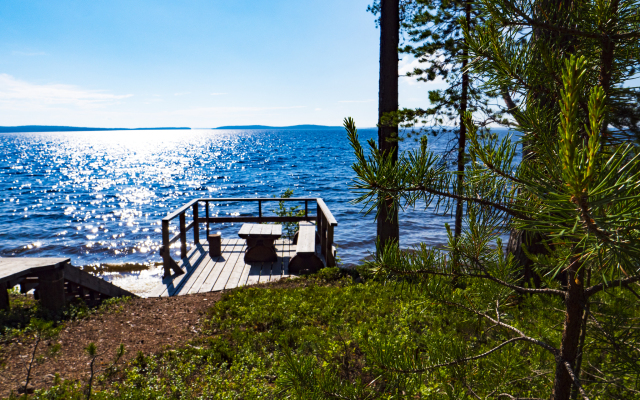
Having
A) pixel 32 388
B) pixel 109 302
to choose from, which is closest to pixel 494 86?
pixel 32 388

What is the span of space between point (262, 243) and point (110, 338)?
3.91 metres

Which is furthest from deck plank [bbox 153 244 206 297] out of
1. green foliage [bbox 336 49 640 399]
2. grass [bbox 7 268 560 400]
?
green foliage [bbox 336 49 640 399]

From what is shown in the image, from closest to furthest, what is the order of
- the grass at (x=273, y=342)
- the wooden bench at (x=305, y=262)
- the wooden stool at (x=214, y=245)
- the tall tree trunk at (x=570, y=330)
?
1. the tall tree trunk at (x=570, y=330)
2. the grass at (x=273, y=342)
3. the wooden bench at (x=305, y=262)
4. the wooden stool at (x=214, y=245)

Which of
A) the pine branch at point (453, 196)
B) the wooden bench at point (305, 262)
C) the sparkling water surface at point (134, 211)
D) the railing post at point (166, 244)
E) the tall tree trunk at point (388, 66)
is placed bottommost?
the sparkling water surface at point (134, 211)

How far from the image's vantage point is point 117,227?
73.0 ft

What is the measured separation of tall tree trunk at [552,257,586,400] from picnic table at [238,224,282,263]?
734 centimetres

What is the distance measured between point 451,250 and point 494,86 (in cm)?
73

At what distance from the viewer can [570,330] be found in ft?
4.12

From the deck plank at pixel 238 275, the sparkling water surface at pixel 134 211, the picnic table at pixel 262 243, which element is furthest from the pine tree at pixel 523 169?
the picnic table at pixel 262 243

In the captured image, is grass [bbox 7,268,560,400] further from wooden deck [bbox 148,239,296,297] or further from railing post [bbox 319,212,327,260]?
railing post [bbox 319,212,327,260]

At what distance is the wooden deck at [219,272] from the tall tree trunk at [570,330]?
6.72 metres

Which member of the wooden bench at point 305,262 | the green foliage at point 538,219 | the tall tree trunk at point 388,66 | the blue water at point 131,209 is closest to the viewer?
the green foliage at point 538,219

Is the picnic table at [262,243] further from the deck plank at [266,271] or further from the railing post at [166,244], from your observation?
the railing post at [166,244]

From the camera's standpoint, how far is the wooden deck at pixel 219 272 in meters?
7.36
